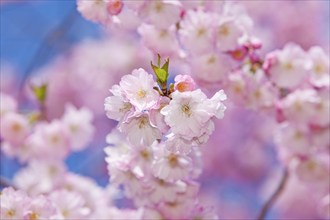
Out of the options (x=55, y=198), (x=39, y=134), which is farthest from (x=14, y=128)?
(x=55, y=198)

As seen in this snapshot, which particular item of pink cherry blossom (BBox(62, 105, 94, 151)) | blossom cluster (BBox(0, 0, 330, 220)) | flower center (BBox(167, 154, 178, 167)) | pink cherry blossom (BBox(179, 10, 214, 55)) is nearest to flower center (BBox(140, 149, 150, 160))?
blossom cluster (BBox(0, 0, 330, 220))

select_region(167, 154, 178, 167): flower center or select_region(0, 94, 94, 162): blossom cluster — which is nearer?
select_region(167, 154, 178, 167): flower center

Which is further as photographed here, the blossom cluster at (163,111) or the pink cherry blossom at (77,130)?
the pink cherry blossom at (77,130)

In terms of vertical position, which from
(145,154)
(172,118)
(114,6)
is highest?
(114,6)

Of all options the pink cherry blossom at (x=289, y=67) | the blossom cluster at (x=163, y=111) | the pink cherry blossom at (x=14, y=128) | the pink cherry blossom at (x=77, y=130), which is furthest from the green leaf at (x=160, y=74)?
the pink cherry blossom at (x=77, y=130)

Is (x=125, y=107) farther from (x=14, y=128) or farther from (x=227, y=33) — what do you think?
(x=14, y=128)

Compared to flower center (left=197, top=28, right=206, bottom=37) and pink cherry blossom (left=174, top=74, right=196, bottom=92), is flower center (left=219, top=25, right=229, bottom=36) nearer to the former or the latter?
flower center (left=197, top=28, right=206, bottom=37)

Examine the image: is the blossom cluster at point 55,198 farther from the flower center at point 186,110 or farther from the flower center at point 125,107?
the flower center at point 186,110

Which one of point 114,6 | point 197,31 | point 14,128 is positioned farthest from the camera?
point 14,128

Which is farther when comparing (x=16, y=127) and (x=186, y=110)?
(x=16, y=127)

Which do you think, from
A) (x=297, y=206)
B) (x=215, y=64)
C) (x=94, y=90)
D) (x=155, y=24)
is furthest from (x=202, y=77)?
(x=94, y=90)

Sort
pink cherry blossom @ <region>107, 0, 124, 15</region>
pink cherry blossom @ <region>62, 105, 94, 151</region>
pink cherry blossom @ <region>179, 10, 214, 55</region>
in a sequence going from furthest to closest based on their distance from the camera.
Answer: pink cherry blossom @ <region>62, 105, 94, 151</region> → pink cherry blossom @ <region>179, 10, 214, 55</region> → pink cherry blossom @ <region>107, 0, 124, 15</region>

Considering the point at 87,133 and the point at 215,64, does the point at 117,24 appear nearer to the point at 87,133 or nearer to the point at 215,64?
the point at 215,64
